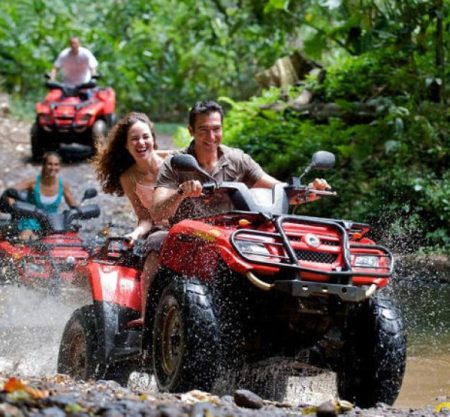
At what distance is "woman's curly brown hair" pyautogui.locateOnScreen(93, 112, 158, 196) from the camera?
267 inches

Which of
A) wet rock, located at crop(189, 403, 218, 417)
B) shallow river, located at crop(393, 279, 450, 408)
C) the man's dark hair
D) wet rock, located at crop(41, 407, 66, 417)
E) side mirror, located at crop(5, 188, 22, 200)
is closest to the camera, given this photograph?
wet rock, located at crop(41, 407, 66, 417)

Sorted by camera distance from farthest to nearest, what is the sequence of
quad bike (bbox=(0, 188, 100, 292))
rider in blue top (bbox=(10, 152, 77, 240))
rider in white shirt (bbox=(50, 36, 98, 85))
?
1. rider in white shirt (bbox=(50, 36, 98, 85))
2. rider in blue top (bbox=(10, 152, 77, 240))
3. quad bike (bbox=(0, 188, 100, 292))

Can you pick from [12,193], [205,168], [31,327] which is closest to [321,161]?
[205,168]

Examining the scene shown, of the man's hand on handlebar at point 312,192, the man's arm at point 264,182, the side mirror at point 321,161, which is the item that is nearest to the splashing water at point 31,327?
the man's arm at point 264,182

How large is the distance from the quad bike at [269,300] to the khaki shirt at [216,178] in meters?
0.15

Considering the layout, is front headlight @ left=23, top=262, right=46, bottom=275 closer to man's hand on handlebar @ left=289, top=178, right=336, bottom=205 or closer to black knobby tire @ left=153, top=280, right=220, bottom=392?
man's hand on handlebar @ left=289, top=178, right=336, bottom=205

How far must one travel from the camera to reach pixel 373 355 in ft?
16.3

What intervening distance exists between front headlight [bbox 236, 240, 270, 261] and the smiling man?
2.10 ft

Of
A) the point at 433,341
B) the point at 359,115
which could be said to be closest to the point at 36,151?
the point at 359,115

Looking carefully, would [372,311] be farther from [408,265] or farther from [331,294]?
[408,265]

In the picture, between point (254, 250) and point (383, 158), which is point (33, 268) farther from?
point (383, 158)

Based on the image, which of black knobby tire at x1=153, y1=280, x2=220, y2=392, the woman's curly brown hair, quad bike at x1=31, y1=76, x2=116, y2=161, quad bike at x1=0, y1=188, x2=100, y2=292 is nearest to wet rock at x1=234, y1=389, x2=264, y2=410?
black knobby tire at x1=153, y1=280, x2=220, y2=392

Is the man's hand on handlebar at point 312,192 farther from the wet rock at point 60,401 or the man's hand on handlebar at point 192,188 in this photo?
the wet rock at point 60,401

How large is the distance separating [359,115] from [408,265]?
3.12 metres
